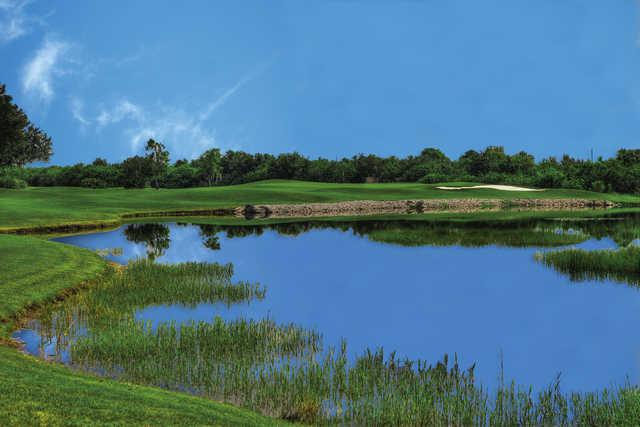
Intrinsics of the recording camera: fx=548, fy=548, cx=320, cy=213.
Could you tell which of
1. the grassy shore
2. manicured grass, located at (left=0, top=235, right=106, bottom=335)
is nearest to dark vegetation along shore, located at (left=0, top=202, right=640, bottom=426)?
the grassy shore

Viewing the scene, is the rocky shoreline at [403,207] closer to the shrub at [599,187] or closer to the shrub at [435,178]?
the shrub at [599,187]

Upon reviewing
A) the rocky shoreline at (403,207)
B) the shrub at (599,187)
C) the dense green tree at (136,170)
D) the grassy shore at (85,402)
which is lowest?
the grassy shore at (85,402)

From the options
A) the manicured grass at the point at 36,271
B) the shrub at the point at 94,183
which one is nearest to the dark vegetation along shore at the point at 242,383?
the manicured grass at the point at 36,271

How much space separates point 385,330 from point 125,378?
30.9ft

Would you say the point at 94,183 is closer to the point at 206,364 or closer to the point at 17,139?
the point at 17,139

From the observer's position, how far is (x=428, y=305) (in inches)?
951

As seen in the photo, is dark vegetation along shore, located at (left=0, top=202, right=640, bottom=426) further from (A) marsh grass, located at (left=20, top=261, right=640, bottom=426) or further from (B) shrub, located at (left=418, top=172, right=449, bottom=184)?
(B) shrub, located at (left=418, top=172, right=449, bottom=184)

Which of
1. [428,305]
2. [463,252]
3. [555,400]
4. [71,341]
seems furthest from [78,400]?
[463,252]

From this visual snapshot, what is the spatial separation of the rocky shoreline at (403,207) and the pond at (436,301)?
1317 inches

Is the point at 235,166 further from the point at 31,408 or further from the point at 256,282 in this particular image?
the point at 31,408

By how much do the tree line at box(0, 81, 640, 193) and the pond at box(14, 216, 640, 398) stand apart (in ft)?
269

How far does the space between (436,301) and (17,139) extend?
46178mm

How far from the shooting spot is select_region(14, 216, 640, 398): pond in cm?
1744

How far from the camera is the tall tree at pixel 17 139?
5075cm
